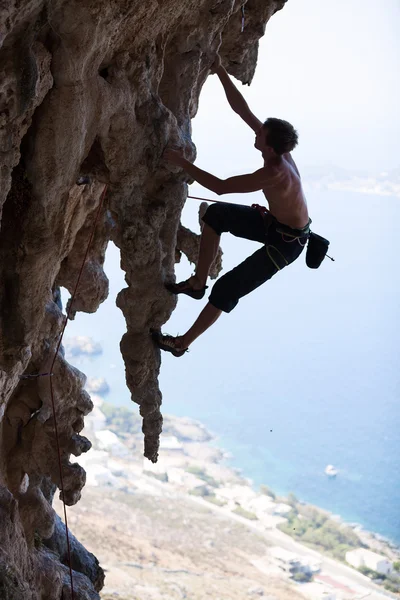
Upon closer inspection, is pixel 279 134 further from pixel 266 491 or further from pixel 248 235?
pixel 266 491

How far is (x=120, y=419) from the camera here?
2830 centimetres

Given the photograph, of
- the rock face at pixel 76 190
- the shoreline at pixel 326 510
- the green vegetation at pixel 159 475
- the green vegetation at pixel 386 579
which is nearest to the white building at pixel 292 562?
the green vegetation at pixel 386 579

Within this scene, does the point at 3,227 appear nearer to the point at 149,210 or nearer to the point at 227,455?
the point at 149,210

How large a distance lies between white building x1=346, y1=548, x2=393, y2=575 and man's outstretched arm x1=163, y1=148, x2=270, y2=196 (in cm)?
1795

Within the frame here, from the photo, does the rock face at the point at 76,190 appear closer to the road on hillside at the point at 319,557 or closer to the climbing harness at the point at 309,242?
the climbing harness at the point at 309,242

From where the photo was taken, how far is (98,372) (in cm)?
3094

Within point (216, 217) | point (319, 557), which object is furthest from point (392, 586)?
point (216, 217)

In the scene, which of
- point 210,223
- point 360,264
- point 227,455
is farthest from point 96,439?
point 210,223

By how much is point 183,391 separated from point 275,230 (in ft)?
86.2

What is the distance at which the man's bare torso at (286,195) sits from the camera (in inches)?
166

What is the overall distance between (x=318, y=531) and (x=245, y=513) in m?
2.42

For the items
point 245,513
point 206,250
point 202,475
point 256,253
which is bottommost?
point 206,250

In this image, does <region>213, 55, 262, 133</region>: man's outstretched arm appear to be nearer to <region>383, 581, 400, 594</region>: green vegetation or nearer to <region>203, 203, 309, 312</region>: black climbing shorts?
<region>203, 203, 309, 312</region>: black climbing shorts

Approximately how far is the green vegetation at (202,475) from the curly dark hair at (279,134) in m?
21.5
